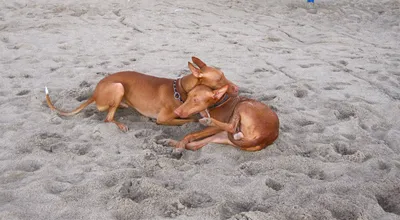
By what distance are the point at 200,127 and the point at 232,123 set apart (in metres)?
0.72

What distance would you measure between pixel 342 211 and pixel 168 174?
4.45 ft

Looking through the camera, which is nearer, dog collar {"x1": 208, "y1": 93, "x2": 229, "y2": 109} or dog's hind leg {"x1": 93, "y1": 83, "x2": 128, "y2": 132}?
dog collar {"x1": 208, "y1": 93, "x2": 229, "y2": 109}

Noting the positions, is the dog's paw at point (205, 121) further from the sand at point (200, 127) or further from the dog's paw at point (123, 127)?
the dog's paw at point (123, 127)

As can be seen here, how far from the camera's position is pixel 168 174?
10.8ft

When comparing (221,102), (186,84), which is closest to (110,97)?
(186,84)

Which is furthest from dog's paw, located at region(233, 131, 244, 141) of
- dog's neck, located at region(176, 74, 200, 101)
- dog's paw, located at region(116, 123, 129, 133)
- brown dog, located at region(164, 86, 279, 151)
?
dog's paw, located at region(116, 123, 129, 133)

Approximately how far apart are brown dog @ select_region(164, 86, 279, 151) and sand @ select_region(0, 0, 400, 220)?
0.11 meters

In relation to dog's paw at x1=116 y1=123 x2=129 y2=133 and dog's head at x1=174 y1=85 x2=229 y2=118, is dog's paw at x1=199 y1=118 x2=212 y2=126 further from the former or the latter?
dog's paw at x1=116 y1=123 x2=129 y2=133

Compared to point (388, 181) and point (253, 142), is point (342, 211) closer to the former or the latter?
point (388, 181)

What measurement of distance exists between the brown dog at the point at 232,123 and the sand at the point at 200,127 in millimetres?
115

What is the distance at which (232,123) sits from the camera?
365 centimetres

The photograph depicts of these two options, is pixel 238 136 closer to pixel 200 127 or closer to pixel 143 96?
pixel 200 127

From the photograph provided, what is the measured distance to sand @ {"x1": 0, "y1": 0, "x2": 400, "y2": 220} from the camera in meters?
2.91

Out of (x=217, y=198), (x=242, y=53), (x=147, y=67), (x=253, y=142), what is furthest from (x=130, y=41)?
(x=217, y=198)
